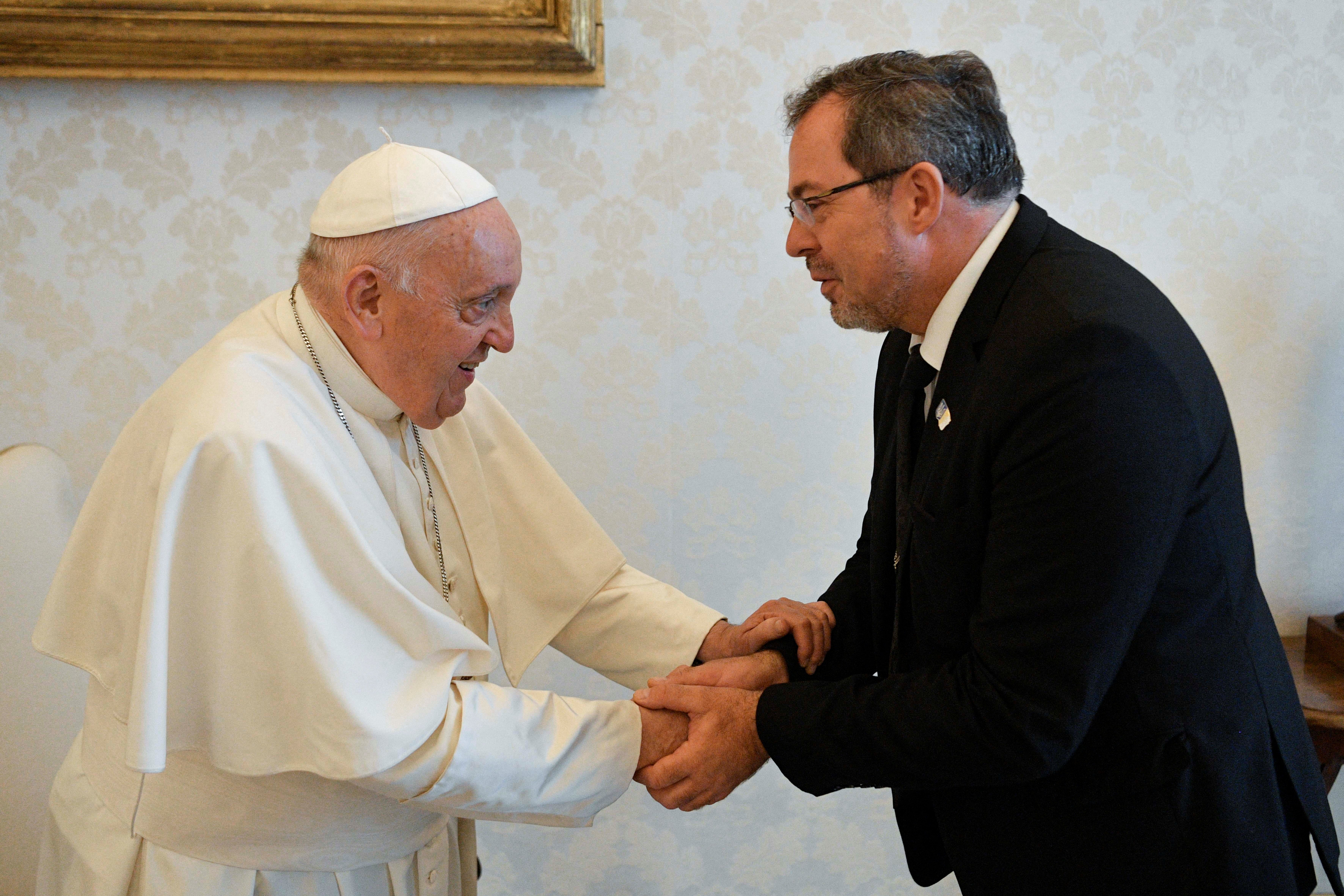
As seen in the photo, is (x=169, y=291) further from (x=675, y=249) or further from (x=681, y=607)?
(x=681, y=607)

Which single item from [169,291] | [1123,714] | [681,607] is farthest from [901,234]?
[169,291]

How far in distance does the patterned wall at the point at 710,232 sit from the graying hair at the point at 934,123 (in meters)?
0.95

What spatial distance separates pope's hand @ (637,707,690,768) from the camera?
6.56ft

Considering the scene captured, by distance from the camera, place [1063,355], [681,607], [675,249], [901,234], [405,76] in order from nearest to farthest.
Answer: [1063,355] < [901,234] < [681,607] < [405,76] < [675,249]

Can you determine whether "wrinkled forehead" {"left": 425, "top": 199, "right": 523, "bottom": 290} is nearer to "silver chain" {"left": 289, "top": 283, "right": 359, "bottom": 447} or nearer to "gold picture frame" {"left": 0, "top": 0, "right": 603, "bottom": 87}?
"silver chain" {"left": 289, "top": 283, "right": 359, "bottom": 447}

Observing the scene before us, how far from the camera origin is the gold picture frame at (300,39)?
247cm

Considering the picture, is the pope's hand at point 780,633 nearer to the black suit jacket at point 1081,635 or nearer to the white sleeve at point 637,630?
the white sleeve at point 637,630

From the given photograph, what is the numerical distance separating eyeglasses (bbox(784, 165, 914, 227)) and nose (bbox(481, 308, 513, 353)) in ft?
1.69

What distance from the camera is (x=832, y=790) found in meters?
1.77

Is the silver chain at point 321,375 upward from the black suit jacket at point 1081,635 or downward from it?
upward

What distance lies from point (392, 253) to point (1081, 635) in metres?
1.18

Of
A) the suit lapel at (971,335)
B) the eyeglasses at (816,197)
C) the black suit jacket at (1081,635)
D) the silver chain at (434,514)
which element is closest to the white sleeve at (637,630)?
the silver chain at (434,514)

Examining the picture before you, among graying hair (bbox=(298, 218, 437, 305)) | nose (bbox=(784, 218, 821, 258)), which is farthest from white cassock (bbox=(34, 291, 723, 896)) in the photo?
nose (bbox=(784, 218, 821, 258))

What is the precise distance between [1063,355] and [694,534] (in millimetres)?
1539
